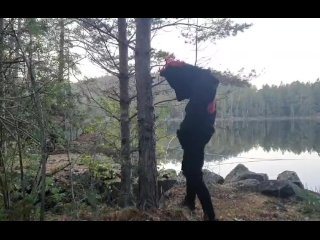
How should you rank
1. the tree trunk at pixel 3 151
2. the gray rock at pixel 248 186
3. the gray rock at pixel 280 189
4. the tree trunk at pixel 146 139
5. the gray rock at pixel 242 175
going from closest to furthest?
the tree trunk at pixel 3 151 → the tree trunk at pixel 146 139 → the gray rock at pixel 280 189 → the gray rock at pixel 248 186 → the gray rock at pixel 242 175

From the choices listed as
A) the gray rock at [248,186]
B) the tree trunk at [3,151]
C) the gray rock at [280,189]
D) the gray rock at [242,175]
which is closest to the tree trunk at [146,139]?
the tree trunk at [3,151]

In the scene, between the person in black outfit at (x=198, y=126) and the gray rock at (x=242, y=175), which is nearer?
the person in black outfit at (x=198, y=126)

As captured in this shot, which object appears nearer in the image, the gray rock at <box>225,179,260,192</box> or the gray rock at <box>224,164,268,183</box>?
the gray rock at <box>225,179,260,192</box>

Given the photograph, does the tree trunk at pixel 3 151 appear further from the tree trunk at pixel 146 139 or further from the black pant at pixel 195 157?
the black pant at pixel 195 157

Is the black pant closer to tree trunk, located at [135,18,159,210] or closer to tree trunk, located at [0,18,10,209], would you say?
tree trunk, located at [135,18,159,210]

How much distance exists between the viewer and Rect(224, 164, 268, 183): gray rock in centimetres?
1165

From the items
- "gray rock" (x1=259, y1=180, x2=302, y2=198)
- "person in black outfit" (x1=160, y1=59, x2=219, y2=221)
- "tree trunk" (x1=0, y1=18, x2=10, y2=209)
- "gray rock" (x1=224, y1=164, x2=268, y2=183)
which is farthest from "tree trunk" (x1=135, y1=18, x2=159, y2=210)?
"gray rock" (x1=224, y1=164, x2=268, y2=183)

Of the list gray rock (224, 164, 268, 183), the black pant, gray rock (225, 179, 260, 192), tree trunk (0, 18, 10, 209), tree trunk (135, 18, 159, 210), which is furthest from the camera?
gray rock (224, 164, 268, 183)

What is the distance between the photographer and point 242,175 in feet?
38.7

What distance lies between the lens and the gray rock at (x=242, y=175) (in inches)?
459

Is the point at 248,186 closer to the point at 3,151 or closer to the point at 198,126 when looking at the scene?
the point at 198,126
